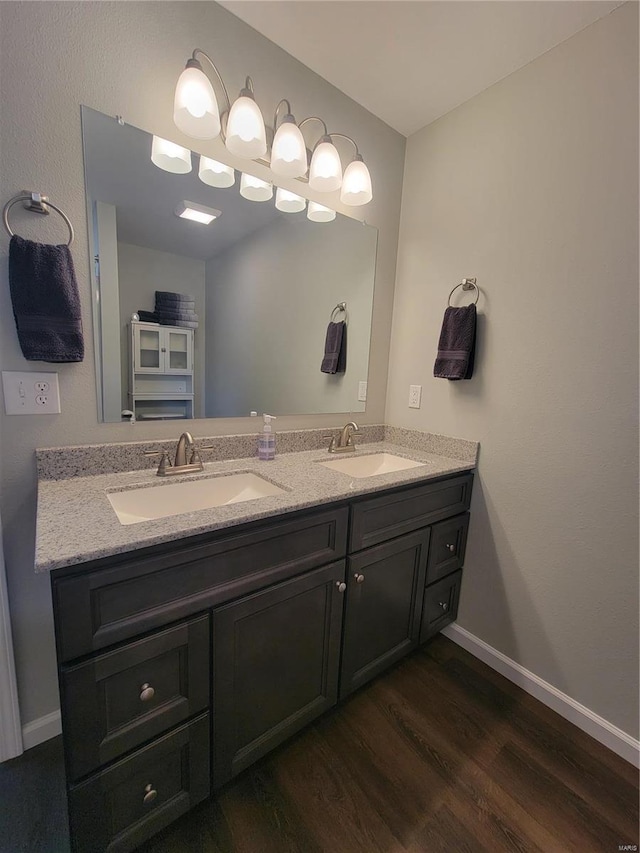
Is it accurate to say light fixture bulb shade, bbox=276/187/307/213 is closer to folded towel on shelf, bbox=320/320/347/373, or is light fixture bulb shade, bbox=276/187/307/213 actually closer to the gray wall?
the gray wall

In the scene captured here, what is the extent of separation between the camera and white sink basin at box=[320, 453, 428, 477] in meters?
1.68

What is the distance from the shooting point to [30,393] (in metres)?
1.08

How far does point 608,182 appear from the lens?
4.01 feet

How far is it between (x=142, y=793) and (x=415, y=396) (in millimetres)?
1732

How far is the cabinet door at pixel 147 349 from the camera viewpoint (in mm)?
1252

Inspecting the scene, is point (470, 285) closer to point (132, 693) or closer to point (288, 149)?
point (288, 149)

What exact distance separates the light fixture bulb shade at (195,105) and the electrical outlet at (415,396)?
1335mm

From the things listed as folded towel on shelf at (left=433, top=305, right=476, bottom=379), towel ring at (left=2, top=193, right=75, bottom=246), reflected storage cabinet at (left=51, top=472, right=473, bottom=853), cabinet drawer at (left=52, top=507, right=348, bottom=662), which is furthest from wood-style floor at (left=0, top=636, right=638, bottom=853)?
towel ring at (left=2, top=193, right=75, bottom=246)

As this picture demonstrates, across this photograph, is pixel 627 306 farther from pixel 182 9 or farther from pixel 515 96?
pixel 182 9

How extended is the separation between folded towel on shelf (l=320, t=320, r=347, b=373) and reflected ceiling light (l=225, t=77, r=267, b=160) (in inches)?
30.6

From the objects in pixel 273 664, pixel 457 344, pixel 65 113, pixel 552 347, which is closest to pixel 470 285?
pixel 457 344

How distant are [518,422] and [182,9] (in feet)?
6.16

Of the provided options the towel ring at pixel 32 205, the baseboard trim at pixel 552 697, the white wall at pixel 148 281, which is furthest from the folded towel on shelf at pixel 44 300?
the baseboard trim at pixel 552 697

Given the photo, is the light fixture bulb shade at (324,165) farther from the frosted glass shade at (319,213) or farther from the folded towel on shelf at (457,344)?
the folded towel on shelf at (457,344)
